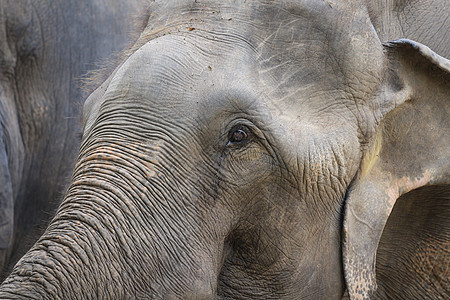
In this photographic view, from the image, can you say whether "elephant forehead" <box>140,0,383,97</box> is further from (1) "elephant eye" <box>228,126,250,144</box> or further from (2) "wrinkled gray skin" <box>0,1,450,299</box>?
(1) "elephant eye" <box>228,126,250,144</box>

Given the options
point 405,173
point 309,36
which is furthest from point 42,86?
point 405,173

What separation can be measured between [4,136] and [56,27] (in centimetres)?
82

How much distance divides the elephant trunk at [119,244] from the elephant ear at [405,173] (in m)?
0.52

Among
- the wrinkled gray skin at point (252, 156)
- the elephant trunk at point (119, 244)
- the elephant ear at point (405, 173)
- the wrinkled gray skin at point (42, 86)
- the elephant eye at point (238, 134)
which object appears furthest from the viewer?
the wrinkled gray skin at point (42, 86)

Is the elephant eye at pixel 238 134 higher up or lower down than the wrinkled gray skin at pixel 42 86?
higher up

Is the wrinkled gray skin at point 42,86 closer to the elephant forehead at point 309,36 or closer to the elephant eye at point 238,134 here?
the elephant forehead at point 309,36

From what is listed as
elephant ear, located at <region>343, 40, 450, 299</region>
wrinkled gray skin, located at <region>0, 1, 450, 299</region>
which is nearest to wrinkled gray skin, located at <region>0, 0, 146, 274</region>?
wrinkled gray skin, located at <region>0, 1, 450, 299</region>

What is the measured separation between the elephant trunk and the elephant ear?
523 millimetres

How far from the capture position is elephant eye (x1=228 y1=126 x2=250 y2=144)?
2.58 metres

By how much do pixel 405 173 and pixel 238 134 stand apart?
642mm

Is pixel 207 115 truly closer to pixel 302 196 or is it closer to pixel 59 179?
pixel 302 196

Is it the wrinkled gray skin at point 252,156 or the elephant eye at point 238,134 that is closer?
the wrinkled gray skin at point 252,156

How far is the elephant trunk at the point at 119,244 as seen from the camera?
7.46 feet

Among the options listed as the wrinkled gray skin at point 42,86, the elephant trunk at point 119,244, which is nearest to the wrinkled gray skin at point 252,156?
the elephant trunk at point 119,244
